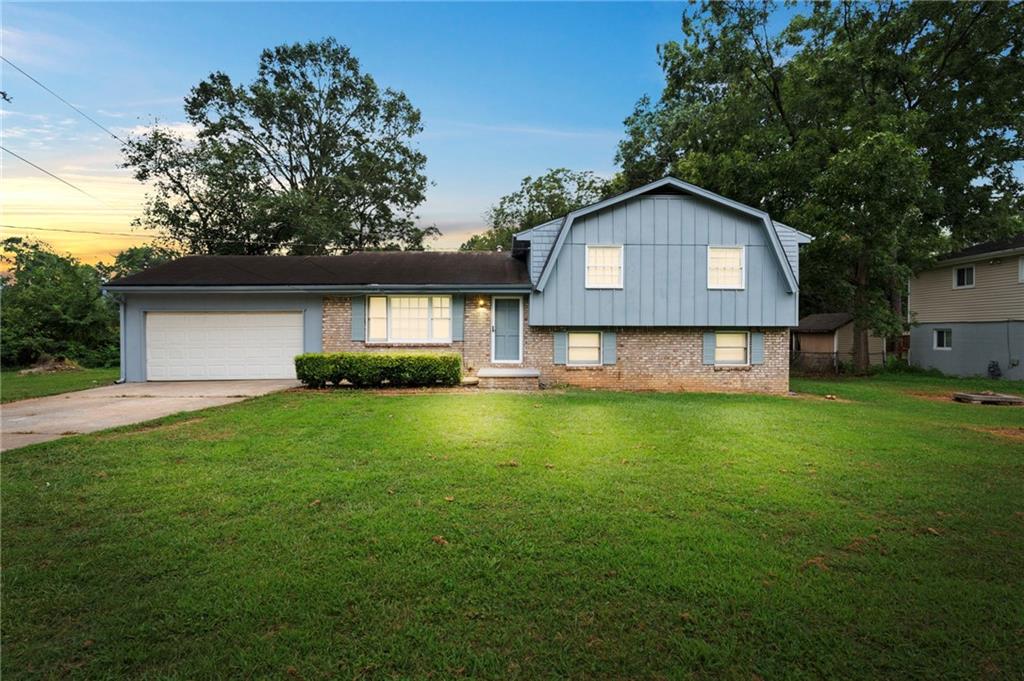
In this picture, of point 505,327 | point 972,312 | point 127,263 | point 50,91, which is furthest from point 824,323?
point 127,263

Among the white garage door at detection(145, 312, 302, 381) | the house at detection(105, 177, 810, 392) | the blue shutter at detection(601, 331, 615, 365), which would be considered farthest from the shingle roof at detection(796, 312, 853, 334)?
the white garage door at detection(145, 312, 302, 381)

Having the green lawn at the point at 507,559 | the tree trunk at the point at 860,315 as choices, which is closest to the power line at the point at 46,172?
the green lawn at the point at 507,559

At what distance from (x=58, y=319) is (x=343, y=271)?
16224 mm

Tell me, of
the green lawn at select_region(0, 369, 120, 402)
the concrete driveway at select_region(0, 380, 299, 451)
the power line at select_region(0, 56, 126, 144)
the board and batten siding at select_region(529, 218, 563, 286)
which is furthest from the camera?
the board and batten siding at select_region(529, 218, 563, 286)

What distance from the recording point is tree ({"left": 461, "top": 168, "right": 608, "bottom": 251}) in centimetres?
3462

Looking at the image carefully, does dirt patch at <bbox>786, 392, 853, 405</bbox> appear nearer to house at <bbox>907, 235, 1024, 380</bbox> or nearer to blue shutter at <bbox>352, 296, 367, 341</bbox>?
house at <bbox>907, 235, 1024, 380</bbox>

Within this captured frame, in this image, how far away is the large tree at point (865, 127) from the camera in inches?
718

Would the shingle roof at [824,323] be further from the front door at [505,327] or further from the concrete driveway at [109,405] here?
the concrete driveway at [109,405]

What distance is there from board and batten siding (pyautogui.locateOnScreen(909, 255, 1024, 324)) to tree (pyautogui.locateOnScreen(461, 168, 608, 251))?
17.4m

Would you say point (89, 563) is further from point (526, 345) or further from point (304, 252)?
point (304, 252)

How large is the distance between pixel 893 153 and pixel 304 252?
87.5ft

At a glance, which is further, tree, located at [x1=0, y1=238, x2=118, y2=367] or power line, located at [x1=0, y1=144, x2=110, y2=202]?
tree, located at [x1=0, y1=238, x2=118, y2=367]

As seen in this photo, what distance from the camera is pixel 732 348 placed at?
49.4 feet

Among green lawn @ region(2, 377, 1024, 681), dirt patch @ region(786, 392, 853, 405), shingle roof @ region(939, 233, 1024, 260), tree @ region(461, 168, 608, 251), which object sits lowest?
dirt patch @ region(786, 392, 853, 405)
